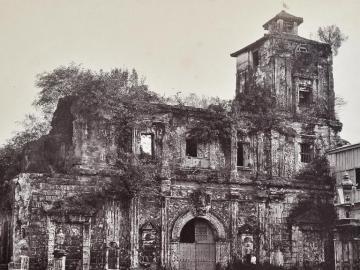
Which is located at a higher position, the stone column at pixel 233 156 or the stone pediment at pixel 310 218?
the stone column at pixel 233 156

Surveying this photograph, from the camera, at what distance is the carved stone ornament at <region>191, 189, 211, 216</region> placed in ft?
88.0

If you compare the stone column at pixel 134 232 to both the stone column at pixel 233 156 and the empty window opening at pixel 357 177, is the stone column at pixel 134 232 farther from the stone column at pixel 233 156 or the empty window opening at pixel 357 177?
the empty window opening at pixel 357 177

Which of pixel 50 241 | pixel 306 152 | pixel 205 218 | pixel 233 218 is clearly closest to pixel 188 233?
pixel 205 218

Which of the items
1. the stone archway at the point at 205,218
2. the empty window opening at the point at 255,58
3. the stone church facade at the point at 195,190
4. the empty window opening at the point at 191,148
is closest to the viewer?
the stone church facade at the point at 195,190

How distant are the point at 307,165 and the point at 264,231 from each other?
155 inches

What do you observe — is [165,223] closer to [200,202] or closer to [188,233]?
[188,233]

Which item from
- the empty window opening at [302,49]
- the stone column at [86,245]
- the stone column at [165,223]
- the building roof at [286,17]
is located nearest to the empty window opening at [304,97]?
the empty window opening at [302,49]

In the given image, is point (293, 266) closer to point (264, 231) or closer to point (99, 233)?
point (264, 231)

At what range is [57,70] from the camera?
27.2 m

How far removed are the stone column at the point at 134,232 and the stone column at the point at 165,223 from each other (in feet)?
3.69

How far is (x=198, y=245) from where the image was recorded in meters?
27.0

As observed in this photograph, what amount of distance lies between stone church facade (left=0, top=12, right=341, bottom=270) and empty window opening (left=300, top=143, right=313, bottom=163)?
5cm

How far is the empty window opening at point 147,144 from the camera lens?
87.6ft

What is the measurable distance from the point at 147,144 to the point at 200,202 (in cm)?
329
